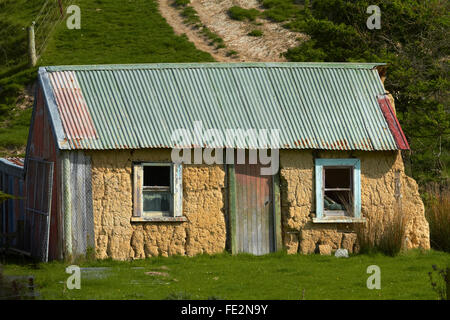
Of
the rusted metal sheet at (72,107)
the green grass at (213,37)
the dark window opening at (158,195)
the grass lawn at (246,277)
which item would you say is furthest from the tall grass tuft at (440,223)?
the green grass at (213,37)

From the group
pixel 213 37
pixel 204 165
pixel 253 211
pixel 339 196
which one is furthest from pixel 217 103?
pixel 213 37

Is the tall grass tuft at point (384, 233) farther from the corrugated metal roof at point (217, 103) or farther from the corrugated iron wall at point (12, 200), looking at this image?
the corrugated iron wall at point (12, 200)

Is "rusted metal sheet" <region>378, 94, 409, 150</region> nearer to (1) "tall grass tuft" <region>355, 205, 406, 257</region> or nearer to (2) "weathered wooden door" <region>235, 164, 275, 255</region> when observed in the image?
(1) "tall grass tuft" <region>355, 205, 406, 257</region>

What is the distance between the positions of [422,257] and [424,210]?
1568mm

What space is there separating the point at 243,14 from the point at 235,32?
2.19m

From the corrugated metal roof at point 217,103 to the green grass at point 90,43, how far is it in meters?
13.7

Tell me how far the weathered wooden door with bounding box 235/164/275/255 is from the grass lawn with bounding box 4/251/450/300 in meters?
0.39

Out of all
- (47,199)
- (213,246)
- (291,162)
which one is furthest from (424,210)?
(47,199)

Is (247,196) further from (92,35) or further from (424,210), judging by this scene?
(92,35)

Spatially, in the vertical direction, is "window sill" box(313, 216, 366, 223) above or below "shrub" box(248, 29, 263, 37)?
below

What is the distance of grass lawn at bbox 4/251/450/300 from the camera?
13.3 m

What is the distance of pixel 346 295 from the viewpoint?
1328 centimetres

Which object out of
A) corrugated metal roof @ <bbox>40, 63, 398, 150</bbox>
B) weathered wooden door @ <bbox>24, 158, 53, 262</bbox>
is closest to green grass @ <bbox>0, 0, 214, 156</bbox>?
weathered wooden door @ <bbox>24, 158, 53, 262</bbox>

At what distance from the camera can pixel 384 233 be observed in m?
17.6
